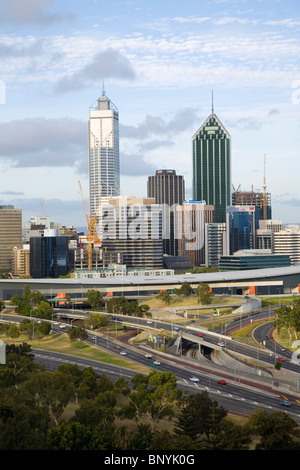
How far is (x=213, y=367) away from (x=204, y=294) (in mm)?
46597

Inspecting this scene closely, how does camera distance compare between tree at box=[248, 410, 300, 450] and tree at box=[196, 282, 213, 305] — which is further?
tree at box=[196, 282, 213, 305]

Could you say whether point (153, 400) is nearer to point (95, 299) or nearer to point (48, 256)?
point (95, 299)

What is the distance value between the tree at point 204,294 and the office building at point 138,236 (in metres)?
68.7

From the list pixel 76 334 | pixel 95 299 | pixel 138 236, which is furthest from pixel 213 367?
pixel 138 236

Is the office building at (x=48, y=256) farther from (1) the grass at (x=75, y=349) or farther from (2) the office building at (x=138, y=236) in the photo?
(1) the grass at (x=75, y=349)

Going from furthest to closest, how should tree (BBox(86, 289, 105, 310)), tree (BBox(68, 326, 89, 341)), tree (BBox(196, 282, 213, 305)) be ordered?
tree (BBox(196, 282, 213, 305)) → tree (BBox(86, 289, 105, 310)) → tree (BBox(68, 326, 89, 341))

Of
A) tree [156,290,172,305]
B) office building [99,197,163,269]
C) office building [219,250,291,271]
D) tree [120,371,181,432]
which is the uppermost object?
office building [99,197,163,269]

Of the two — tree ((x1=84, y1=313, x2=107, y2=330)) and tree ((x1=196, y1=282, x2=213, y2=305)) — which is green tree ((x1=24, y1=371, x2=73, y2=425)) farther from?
tree ((x1=196, y1=282, x2=213, y2=305))

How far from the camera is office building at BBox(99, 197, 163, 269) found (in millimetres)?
187625

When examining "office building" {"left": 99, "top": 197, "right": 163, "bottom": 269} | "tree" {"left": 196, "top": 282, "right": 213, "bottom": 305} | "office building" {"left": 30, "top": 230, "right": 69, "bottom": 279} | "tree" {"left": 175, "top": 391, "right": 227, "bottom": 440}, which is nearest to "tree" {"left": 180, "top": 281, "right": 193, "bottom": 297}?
"tree" {"left": 196, "top": 282, "right": 213, "bottom": 305}

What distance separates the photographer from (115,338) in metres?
86.9

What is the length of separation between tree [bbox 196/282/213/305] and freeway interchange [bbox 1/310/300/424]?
1974cm
